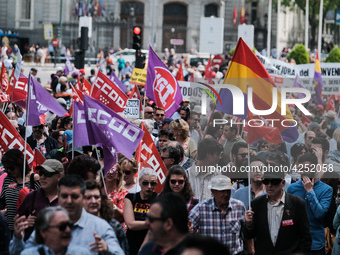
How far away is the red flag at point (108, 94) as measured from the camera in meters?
13.5

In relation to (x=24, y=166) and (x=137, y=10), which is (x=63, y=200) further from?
(x=137, y=10)

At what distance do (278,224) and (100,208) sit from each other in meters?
1.64

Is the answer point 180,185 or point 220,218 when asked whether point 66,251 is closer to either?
point 220,218

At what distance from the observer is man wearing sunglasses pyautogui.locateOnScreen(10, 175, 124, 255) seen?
585 centimetres

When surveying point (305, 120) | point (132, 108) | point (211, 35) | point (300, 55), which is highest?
point (211, 35)

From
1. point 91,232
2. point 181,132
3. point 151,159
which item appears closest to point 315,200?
point 151,159

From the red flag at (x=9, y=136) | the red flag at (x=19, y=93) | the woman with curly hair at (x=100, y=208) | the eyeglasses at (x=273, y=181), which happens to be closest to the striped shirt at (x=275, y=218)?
the eyeglasses at (x=273, y=181)

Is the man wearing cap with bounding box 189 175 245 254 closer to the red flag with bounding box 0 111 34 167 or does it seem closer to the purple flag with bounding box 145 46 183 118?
the red flag with bounding box 0 111 34 167

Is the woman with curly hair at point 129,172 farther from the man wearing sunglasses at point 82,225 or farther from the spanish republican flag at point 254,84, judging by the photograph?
the man wearing sunglasses at point 82,225

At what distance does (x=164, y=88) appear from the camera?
14.3 m

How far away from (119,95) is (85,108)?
439 centimetres

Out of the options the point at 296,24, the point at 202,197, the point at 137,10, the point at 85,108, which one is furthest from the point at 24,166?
the point at 296,24

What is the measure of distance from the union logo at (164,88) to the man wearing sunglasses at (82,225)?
7.97 metres

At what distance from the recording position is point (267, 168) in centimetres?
842
